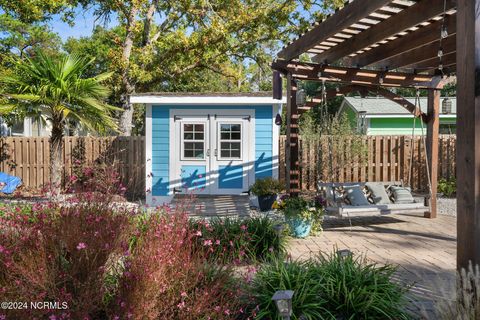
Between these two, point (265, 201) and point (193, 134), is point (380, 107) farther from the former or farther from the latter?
point (265, 201)

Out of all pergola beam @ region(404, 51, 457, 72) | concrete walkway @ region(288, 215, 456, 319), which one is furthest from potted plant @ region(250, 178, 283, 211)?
pergola beam @ region(404, 51, 457, 72)

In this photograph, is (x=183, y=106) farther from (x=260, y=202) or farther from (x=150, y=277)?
(x=150, y=277)

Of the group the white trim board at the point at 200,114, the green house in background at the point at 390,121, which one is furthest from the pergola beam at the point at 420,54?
the green house in background at the point at 390,121

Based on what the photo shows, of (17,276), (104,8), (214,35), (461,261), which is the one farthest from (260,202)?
(104,8)

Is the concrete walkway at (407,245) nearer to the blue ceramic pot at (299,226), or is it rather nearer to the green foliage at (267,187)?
the blue ceramic pot at (299,226)

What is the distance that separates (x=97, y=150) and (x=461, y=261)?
10289 mm

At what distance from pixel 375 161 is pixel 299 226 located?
22.8 ft

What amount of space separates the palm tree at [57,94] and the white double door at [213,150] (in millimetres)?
2103

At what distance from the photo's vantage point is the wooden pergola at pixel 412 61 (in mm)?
2908

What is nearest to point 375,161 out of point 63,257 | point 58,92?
point 58,92

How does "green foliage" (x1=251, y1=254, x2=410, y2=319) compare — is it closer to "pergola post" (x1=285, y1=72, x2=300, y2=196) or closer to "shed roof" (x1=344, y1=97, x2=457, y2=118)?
"pergola post" (x1=285, y1=72, x2=300, y2=196)

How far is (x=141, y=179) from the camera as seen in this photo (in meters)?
11.2

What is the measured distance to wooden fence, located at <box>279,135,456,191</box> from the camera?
1151cm

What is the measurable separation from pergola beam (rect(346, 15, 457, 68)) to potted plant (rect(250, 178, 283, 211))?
8.99 feet
